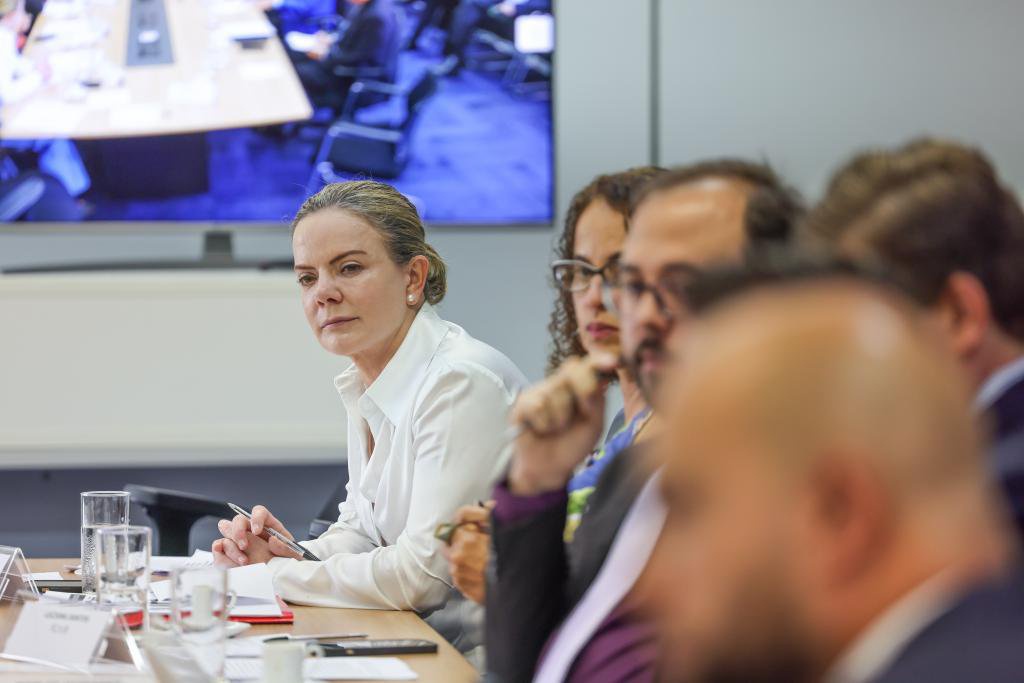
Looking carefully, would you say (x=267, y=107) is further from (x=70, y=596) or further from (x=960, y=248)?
(x=960, y=248)

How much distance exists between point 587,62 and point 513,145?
41 centimetres

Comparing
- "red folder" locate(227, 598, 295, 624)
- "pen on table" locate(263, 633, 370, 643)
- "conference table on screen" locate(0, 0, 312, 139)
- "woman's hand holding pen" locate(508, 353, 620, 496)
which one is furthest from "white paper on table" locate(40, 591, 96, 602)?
"conference table on screen" locate(0, 0, 312, 139)

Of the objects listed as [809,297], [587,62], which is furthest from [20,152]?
[809,297]

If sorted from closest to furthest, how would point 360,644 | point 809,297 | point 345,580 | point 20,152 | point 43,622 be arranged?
point 809,297 < point 43,622 < point 360,644 < point 345,580 < point 20,152

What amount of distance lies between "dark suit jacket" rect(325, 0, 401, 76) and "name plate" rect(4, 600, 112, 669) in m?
2.59

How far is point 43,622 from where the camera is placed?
160 cm

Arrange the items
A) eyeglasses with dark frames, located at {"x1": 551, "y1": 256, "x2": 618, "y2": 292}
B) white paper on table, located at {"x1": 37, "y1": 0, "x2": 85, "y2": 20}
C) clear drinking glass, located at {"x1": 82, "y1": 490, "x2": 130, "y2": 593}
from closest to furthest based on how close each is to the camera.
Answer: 1. eyeglasses with dark frames, located at {"x1": 551, "y1": 256, "x2": 618, "y2": 292}
2. clear drinking glass, located at {"x1": 82, "y1": 490, "x2": 130, "y2": 593}
3. white paper on table, located at {"x1": 37, "y1": 0, "x2": 85, "y2": 20}

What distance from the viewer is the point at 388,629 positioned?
1.96 m

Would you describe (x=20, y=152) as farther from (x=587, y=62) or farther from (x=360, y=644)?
(x=360, y=644)

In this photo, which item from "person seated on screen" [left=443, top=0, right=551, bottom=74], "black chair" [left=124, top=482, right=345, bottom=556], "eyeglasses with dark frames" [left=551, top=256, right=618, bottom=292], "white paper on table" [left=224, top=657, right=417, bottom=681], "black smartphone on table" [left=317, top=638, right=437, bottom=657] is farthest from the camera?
"person seated on screen" [left=443, top=0, right=551, bottom=74]

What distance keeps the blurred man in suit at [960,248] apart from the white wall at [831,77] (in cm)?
300

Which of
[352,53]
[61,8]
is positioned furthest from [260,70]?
[61,8]

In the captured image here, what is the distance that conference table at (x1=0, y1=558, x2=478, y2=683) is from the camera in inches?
64.1

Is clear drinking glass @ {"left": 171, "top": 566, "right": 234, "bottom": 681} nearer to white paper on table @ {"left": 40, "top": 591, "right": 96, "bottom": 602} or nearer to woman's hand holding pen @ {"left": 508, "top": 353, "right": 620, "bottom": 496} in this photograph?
woman's hand holding pen @ {"left": 508, "top": 353, "right": 620, "bottom": 496}
